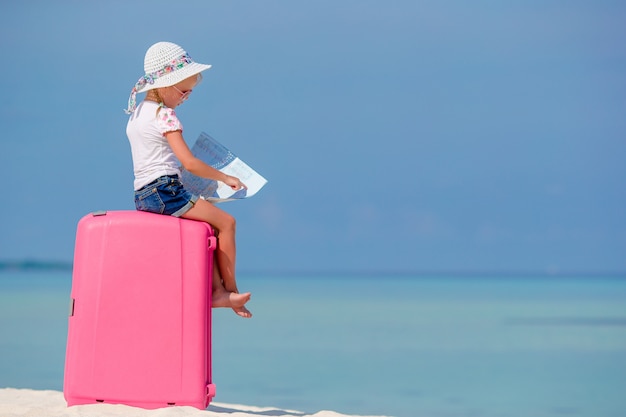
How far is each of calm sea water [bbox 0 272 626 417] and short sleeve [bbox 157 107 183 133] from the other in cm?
303

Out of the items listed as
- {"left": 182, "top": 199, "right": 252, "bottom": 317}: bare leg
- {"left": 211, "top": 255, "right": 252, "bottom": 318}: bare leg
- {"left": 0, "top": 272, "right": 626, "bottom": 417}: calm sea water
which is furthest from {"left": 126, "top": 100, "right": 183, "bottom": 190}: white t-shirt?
{"left": 0, "top": 272, "right": 626, "bottom": 417}: calm sea water

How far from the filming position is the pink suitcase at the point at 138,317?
361 cm

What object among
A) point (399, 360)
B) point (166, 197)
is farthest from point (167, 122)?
point (399, 360)

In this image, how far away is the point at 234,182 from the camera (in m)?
3.78

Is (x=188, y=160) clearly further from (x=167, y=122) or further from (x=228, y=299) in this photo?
(x=228, y=299)

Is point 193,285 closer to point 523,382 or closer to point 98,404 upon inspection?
point 98,404

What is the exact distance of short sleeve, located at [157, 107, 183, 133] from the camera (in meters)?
3.69

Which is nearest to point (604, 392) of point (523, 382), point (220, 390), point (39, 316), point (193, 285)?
point (523, 382)

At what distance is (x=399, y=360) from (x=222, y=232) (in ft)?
16.8

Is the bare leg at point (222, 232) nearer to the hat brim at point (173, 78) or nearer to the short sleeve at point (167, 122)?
the short sleeve at point (167, 122)

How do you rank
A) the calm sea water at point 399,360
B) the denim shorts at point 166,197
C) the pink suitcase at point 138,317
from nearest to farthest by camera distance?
the pink suitcase at point 138,317 → the denim shorts at point 166,197 → the calm sea water at point 399,360

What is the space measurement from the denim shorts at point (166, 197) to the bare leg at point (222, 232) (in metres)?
0.03

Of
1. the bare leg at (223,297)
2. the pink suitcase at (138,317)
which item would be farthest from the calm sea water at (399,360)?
the pink suitcase at (138,317)

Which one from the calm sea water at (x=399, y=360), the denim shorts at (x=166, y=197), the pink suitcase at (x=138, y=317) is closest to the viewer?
the pink suitcase at (x=138, y=317)
